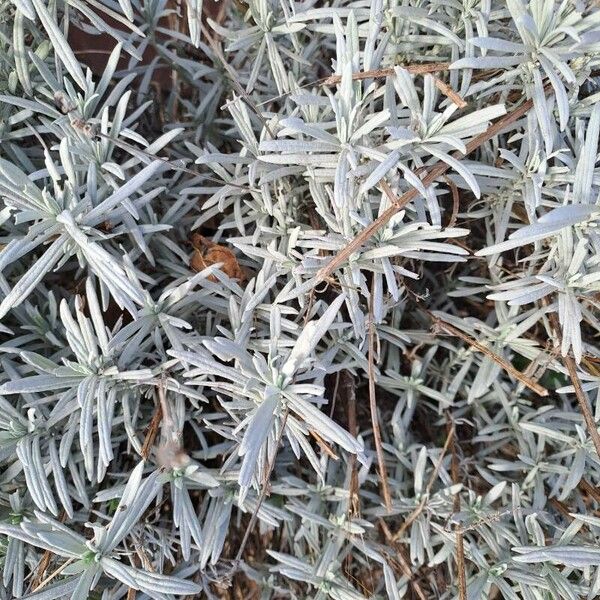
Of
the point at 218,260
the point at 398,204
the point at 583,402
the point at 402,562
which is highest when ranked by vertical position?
the point at 398,204

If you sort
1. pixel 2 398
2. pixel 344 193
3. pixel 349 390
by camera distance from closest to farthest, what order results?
pixel 344 193, pixel 2 398, pixel 349 390

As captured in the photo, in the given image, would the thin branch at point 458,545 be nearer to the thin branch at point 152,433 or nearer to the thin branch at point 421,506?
the thin branch at point 421,506

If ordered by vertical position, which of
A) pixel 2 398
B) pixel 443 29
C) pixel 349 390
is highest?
pixel 443 29

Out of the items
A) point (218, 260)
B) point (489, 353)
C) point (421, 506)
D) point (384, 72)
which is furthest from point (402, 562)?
point (384, 72)

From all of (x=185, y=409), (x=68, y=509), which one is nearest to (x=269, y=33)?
(x=185, y=409)

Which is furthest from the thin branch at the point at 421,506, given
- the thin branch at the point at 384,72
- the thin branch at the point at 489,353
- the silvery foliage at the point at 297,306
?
the thin branch at the point at 384,72

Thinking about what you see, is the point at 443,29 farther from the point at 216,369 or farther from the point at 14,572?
the point at 14,572

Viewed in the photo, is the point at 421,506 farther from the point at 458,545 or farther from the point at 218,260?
the point at 218,260
